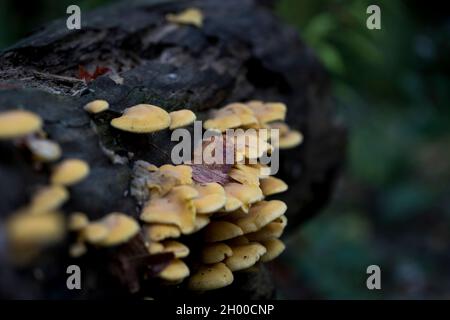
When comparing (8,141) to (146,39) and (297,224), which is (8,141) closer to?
(146,39)

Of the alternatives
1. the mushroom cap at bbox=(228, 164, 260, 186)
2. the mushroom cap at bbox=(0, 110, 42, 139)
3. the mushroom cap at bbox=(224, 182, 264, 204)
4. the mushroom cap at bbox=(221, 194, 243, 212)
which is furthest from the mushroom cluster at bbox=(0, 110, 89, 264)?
the mushroom cap at bbox=(228, 164, 260, 186)

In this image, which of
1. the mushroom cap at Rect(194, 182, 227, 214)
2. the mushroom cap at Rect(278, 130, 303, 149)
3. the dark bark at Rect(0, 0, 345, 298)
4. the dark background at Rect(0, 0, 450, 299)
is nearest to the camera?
the dark bark at Rect(0, 0, 345, 298)

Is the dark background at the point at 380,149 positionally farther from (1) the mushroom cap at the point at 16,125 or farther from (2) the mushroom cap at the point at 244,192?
(1) the mushroom cap at the point at 16,125

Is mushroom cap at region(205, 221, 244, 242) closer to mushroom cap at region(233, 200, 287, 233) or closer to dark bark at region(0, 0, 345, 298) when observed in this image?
mushroom cap at region(233, 200, 287, 233)

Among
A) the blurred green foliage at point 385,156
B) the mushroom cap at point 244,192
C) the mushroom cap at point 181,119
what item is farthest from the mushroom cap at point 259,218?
the blurred green foliage at point 385,156

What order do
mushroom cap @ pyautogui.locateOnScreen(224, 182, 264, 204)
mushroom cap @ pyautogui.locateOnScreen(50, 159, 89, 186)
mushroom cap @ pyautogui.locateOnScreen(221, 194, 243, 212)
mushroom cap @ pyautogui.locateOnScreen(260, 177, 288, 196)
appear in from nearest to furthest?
mushroom cap @ pyautogui.locateOnScreen(50, 159, 89, 186)
mushroom cap @ pyautogui.locateOnScreen(221, 194, 243, 212)
mushroom cap @ pyautogui.locateOnScreen(224, 182, 264, 204)
mushroom cap @ pyautogui.locateOnScreen(260, 177, 288, 196)

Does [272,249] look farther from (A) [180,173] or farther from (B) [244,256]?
(A) [180,173]
